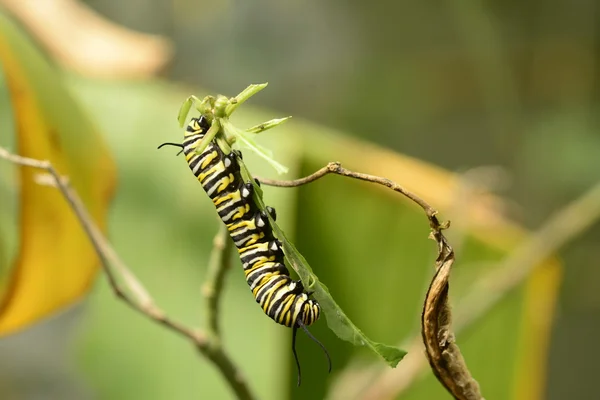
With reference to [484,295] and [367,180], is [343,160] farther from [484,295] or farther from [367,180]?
[367,180]

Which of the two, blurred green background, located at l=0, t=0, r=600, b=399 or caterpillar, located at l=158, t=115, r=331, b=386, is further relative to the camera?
blurred green background, located at l=0, t=0, r=600, b=399

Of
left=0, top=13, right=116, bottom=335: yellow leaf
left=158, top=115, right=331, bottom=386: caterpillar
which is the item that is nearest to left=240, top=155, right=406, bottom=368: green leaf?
left=158, top=115, right=331, bottom=386: caterpillar

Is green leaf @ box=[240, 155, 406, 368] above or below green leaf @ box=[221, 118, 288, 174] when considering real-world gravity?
below

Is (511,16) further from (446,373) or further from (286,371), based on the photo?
(446,373)

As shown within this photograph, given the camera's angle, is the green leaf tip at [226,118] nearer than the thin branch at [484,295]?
Yes

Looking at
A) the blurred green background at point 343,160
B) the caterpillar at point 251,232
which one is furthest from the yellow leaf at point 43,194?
the caterpillar at point 251,232

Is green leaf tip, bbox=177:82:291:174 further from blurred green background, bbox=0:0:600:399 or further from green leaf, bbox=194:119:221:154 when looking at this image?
blurred green background, bbox=0:0:600:399

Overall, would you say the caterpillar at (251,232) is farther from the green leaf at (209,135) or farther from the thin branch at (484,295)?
the thin branch at (484,295)

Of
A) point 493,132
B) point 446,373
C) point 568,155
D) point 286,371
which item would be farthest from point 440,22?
point 446,373

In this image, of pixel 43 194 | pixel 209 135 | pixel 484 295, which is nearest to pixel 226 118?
pixel 209 135
